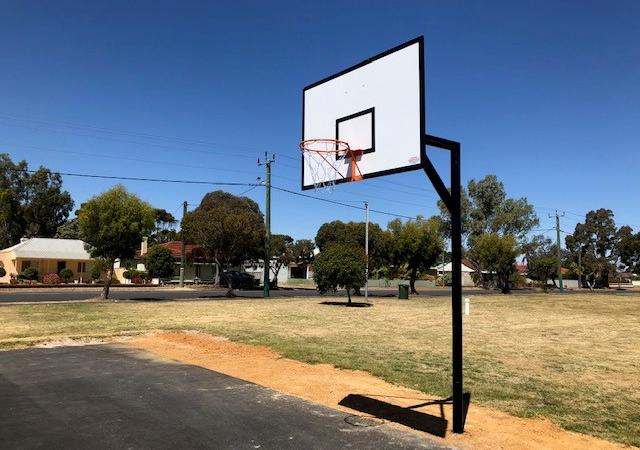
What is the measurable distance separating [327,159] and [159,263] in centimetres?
4859

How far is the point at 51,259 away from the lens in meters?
52.4

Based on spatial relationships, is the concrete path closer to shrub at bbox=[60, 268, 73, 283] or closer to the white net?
the white net

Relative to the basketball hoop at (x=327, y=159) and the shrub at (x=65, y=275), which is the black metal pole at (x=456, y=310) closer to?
the basketball hoop at (x=327, y=159)

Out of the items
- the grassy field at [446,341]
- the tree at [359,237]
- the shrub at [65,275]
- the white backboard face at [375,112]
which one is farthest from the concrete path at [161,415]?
the shrub at [65,275]

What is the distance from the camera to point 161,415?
22.5 feet

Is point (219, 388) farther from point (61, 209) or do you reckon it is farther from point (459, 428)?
point (61, 209)

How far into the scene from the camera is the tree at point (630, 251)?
95.5m

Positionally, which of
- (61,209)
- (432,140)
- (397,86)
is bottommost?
(432,140)

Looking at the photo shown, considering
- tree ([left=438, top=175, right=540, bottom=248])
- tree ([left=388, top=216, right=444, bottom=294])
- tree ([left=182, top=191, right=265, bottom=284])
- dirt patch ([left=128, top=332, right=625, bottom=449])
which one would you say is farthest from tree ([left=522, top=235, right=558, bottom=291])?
dirt patch ([left=128, top=332, right=625, bottom=449])

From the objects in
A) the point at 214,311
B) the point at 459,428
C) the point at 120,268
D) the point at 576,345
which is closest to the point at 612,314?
the point at 576,345

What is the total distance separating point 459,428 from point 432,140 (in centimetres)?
368

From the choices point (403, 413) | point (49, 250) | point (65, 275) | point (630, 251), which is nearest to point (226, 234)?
point (65, 275)

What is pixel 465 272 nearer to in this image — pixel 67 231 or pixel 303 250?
pixel 303 250

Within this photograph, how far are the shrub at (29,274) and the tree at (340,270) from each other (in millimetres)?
31091
